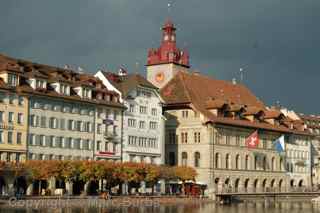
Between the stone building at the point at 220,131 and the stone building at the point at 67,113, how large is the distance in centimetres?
1826

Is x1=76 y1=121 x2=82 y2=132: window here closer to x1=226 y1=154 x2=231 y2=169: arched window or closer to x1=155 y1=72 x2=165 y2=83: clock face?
x1=226 y1=154 x2=231 y2=169: arched window

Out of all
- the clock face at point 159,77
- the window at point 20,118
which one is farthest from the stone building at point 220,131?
the window at point 20,118

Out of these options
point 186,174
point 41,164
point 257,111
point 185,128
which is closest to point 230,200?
point 186,174

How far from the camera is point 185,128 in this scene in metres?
132

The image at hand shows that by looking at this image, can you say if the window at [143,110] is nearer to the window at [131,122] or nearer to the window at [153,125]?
the window at [153,125]

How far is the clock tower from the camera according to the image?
15750 centimetres

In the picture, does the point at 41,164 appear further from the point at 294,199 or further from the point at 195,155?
the point at 294,199

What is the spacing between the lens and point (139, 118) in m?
122

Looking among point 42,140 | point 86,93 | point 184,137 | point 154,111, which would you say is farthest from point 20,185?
point 184,137

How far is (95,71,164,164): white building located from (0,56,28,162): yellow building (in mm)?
20935

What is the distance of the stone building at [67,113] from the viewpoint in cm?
10281

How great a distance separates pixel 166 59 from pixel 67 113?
175ft

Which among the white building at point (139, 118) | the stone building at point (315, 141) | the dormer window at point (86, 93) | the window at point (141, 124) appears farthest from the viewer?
the stone building at point (315, 141)

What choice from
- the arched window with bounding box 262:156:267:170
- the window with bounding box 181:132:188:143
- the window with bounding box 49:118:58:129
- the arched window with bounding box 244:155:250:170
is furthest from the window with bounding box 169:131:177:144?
the window with bounding box 49:118:58:129
